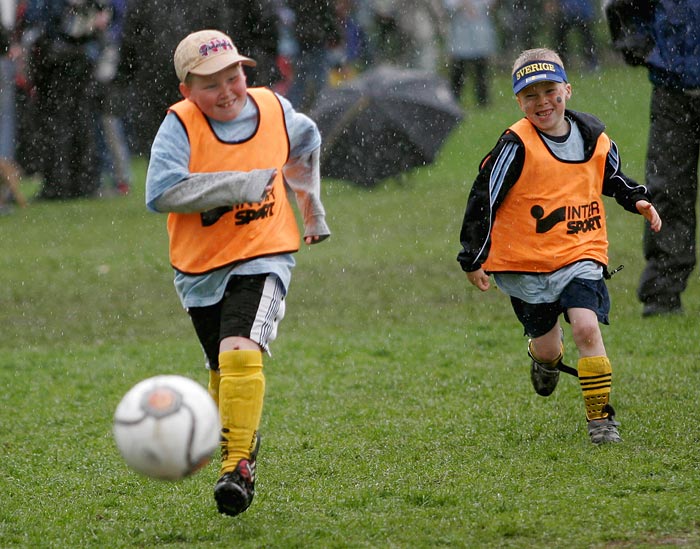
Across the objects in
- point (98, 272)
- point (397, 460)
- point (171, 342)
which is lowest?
point (98, 272)

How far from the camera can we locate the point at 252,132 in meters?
4.92

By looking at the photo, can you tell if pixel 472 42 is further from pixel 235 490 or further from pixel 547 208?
pixel 235 490

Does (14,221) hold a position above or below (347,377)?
below

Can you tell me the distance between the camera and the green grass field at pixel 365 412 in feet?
14.6

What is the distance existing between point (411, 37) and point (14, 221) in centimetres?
1079

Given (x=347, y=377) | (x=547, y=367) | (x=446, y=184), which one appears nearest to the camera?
(x=547, y=367)

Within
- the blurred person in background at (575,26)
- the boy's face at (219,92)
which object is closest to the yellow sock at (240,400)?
the boy's face at (219,92)

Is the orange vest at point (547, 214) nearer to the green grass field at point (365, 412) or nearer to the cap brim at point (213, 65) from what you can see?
the green grass field at point (365, 412)

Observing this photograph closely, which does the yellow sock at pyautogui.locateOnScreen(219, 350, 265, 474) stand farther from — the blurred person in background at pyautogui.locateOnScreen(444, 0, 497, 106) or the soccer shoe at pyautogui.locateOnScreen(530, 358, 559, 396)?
the blurred person in background at pyautogui.locateOnScreen(444, 0, 497, 106)

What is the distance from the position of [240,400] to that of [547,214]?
1.72m

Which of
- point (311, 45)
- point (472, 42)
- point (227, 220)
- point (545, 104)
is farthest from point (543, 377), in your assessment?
point (472, 42)

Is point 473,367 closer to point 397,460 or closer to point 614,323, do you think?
point 614,323

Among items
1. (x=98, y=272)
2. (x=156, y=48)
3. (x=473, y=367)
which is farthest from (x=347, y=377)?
(x=156, y=48)

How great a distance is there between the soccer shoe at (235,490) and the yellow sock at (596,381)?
164 cm
